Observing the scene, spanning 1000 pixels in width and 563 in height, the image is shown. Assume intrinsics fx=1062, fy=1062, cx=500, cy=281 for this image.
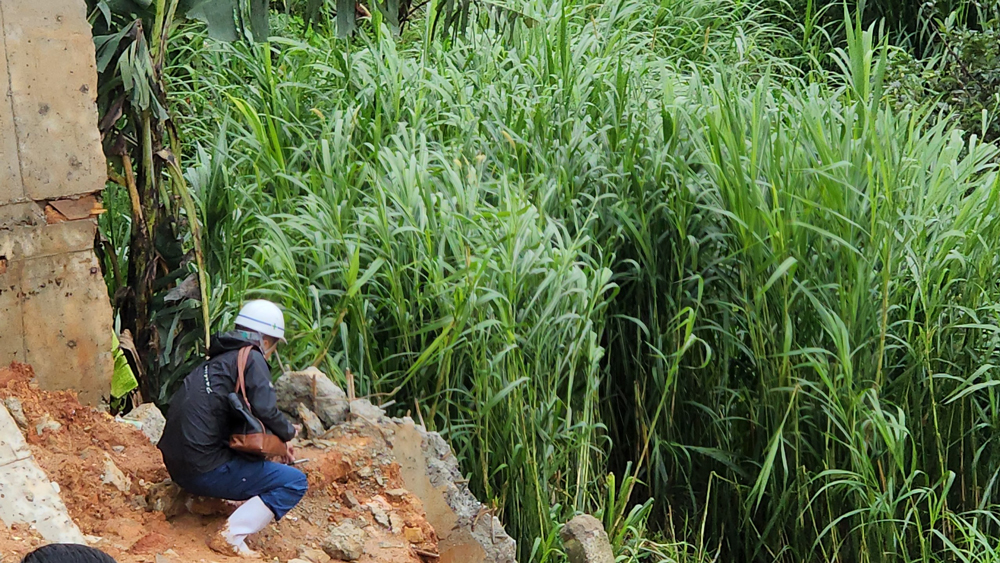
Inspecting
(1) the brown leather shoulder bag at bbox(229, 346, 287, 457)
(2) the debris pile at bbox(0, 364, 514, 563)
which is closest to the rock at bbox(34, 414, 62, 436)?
(2) the debris pile at bbox(0, 364, 514, 563)

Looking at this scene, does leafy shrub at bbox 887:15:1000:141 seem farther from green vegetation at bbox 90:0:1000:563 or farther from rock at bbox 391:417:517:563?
rock at bbox 391:417:517:563

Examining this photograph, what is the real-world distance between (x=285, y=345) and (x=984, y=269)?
284 cm

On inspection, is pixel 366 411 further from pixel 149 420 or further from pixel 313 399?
pixel 149 420

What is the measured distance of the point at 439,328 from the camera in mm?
3914

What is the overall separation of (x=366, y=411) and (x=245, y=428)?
1.74ft

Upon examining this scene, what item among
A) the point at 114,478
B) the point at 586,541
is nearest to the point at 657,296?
the point at 586,541

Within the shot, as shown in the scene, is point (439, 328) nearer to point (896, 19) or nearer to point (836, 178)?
point (836, 178)

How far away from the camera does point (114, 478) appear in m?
3.02

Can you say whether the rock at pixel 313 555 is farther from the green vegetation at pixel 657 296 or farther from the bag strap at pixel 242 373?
the green vegetation at pixel 657 296

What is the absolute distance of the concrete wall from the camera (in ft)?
10.5

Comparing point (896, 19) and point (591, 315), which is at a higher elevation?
point (896, 19)

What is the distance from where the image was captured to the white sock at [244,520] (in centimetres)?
288

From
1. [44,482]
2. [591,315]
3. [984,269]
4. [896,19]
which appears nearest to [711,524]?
[591,315]

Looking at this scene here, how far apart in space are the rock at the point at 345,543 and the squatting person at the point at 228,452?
155 millimetres
